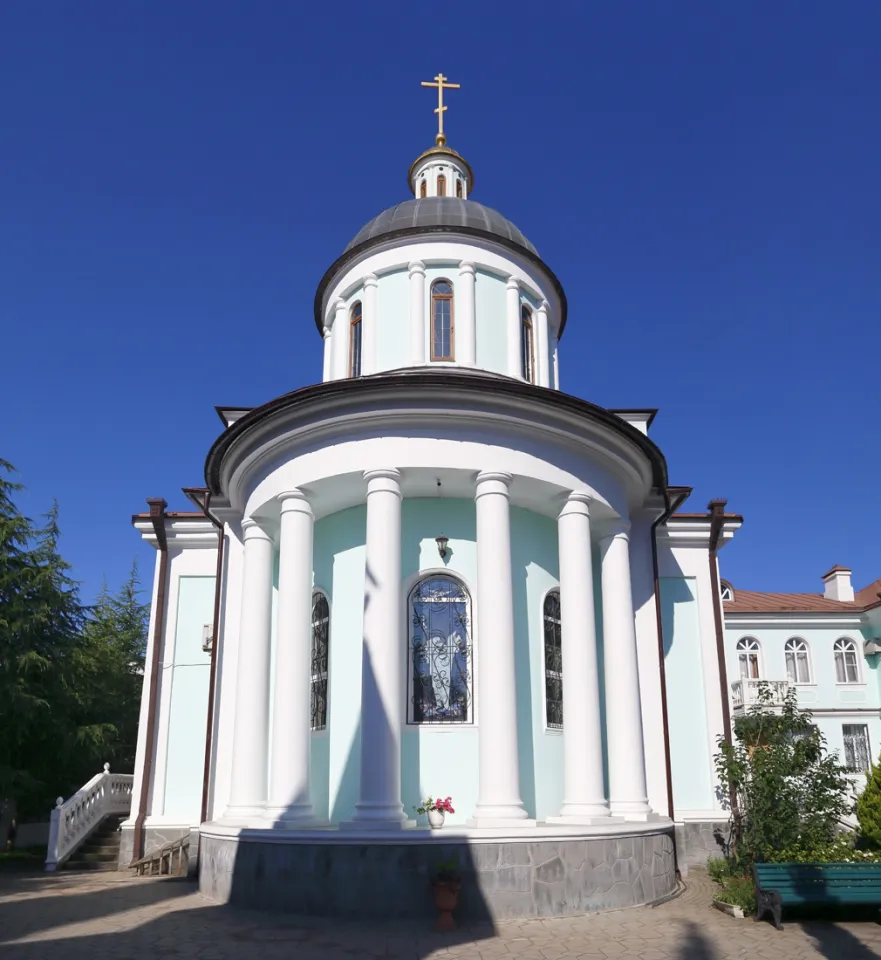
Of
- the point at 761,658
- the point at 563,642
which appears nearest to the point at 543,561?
the point at 563,642

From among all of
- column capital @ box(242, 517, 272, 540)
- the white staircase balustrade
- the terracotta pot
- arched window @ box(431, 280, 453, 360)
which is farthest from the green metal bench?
the white staircase balustrade

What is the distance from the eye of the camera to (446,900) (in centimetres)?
924

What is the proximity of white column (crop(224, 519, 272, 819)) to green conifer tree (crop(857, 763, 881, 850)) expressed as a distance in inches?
337

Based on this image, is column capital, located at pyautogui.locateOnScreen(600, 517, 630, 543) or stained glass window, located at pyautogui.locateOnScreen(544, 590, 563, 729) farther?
column capital, located at pyautogui.locateOnScreen(600, 517, 630, 543)

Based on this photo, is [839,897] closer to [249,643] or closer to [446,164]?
[249,643]

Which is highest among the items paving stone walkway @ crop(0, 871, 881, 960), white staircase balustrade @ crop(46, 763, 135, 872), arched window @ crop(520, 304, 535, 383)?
arched window @ crop(520, 304, 535, 383)

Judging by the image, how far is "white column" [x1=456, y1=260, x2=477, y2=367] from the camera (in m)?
14.8

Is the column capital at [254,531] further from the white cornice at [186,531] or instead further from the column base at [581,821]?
the column base at [581,821]

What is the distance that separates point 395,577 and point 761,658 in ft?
82.6

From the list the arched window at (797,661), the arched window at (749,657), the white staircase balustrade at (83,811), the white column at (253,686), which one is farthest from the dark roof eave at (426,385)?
the arched window at (797,661)

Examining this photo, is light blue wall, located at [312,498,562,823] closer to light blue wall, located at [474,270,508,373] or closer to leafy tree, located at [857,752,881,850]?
light blue wall, located at [474,270,508,373]

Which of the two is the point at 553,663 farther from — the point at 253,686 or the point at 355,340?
the point at 355,340

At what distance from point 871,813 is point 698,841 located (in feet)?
8.87

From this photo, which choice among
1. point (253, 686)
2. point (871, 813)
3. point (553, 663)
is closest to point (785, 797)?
point (871, 813)
